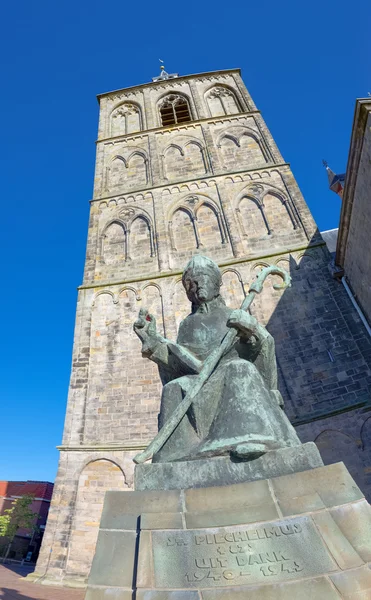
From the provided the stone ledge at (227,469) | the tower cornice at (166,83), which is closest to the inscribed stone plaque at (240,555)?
the stone ledge at (227,469)

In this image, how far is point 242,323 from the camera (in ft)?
8.66

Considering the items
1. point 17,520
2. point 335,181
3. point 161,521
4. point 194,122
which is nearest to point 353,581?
point 161,521

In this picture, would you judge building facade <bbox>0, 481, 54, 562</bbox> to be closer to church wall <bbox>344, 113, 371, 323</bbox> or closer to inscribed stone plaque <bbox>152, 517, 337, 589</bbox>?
church wall <bbox>344, 113, 371, 323</bbox>

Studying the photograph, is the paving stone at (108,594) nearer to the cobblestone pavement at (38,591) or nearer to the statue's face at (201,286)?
the statue's face at (201,286)

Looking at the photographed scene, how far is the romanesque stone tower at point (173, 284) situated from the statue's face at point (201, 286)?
6.84 metres

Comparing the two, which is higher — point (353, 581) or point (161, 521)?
point (161, 521)

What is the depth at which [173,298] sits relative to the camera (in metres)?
11.6

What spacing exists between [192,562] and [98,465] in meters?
8.18

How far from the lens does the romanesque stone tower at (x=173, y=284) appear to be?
870cm

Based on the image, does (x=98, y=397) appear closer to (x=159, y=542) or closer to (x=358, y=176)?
(x=159, y=542)

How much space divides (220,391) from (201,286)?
1.20 meters

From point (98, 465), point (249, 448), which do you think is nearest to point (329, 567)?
point (249, 448)

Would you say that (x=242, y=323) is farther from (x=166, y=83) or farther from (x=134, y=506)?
(x=166, y=83)

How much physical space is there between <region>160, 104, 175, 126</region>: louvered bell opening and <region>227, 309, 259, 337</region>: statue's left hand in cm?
1932
